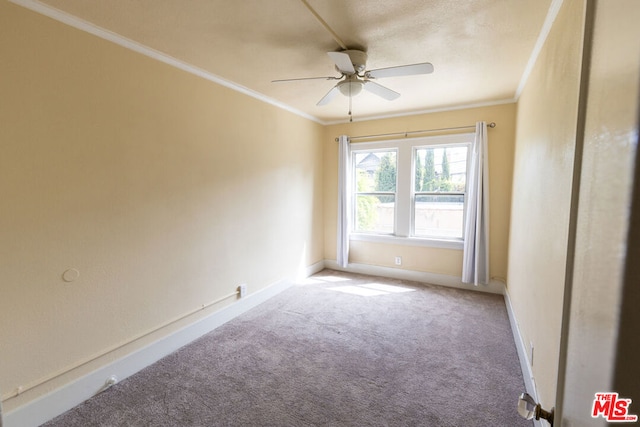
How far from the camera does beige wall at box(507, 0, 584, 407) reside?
1381 millimetres

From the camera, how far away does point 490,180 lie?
12.8ft

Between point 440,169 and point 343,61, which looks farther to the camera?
point 440,169

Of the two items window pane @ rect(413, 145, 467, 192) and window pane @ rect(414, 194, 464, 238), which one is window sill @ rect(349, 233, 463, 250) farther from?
window pane @ rect(413, 145, 467, 192)

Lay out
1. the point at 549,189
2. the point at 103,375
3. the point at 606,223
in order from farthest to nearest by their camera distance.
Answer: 1. the point at 103,375
2. the point at 549,189
3. the point at 606,223

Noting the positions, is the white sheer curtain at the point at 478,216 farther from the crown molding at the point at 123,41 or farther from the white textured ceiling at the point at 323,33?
the crown molding at the point at 123,41

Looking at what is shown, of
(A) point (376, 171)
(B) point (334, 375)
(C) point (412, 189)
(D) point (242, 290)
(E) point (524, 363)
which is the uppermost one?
(A) point (376, 171)

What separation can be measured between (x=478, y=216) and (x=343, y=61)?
283 cm

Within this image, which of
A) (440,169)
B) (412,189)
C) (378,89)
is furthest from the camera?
(412,189)

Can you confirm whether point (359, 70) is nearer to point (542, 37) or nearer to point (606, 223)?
point (542, 37)

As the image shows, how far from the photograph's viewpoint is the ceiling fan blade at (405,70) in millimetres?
2148

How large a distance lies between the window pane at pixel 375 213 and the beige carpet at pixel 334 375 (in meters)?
1.59

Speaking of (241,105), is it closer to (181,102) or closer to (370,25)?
(181,102)

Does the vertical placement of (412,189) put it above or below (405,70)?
below

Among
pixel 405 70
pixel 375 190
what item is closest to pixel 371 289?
pixel 375 190
